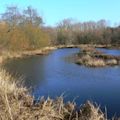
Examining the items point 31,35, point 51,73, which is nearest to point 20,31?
point 31,35

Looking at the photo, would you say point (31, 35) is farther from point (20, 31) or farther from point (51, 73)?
point (51, 73)

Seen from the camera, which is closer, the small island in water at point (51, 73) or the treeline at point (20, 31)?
the small island in water at point (51, 73)

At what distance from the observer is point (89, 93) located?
12.9 metres

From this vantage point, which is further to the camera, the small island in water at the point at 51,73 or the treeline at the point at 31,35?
the treeline at the point at 31,35

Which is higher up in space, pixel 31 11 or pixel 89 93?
pixel 31 11

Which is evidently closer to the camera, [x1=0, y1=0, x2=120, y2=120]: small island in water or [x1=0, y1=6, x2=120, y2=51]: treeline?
[x1=0, y1=0, x2=120, y2=120]: small island in water

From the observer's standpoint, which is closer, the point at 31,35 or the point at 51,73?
the point at 51,73

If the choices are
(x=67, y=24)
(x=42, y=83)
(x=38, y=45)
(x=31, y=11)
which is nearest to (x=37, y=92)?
(x=42, y=83)

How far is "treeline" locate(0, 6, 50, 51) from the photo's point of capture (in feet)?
120

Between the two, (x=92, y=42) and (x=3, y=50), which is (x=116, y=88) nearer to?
(x=3, y=50)

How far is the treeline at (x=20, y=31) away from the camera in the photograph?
36500 mm

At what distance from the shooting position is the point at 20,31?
4244 cm

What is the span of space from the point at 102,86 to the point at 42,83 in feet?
10.2

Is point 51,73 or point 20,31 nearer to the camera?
point 51,73
